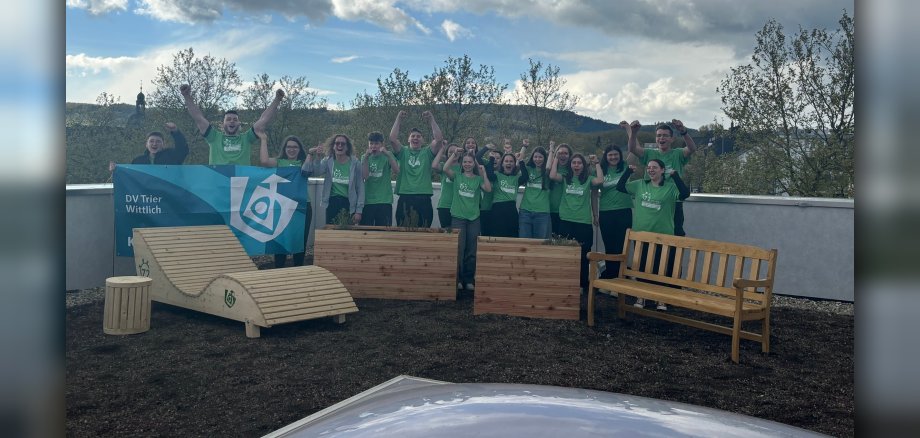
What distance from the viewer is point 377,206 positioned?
1100 cm

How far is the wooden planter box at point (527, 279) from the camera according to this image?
28.2 ft

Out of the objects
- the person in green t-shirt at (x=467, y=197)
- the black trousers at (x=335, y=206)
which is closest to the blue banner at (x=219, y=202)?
the black trousers at (x=335, y=206)

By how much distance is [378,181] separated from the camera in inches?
430

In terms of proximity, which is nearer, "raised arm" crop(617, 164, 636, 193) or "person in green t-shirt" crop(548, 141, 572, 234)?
"raised arm" crop(617, 164, 636, 193)

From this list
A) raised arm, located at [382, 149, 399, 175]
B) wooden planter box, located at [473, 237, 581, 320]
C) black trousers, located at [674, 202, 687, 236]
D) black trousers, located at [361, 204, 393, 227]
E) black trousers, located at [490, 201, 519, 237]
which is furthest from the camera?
black trousers, located at [361, 204, 393, 227]

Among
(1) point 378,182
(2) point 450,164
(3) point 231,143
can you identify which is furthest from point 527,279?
(3) point 231,143

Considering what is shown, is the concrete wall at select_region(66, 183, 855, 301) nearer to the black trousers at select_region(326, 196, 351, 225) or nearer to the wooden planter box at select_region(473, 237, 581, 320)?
the black trousers at select_region(326, 196, 351, 225)

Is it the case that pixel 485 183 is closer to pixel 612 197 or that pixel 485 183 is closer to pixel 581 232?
pixel 581 232

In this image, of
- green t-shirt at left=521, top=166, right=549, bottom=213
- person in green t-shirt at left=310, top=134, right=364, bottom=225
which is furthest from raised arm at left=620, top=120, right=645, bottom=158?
person in green t-shirt at left=310, top=134, right=364, bottom=225

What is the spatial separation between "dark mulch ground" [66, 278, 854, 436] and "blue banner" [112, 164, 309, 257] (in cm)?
153

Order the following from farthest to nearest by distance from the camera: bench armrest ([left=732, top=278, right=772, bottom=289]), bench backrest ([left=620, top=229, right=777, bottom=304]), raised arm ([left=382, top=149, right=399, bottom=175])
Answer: raised arm ([left=382, top=149, right=399, bottom=175]), bench backrest ([left=620, top=229, right=777, bottom=304]), bench armrest ([left=732, top=278, right=772, bottom=289])

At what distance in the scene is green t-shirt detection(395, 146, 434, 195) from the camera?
35.6 ft

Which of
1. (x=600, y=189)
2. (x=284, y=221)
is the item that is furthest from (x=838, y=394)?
(x=284, y=221)
